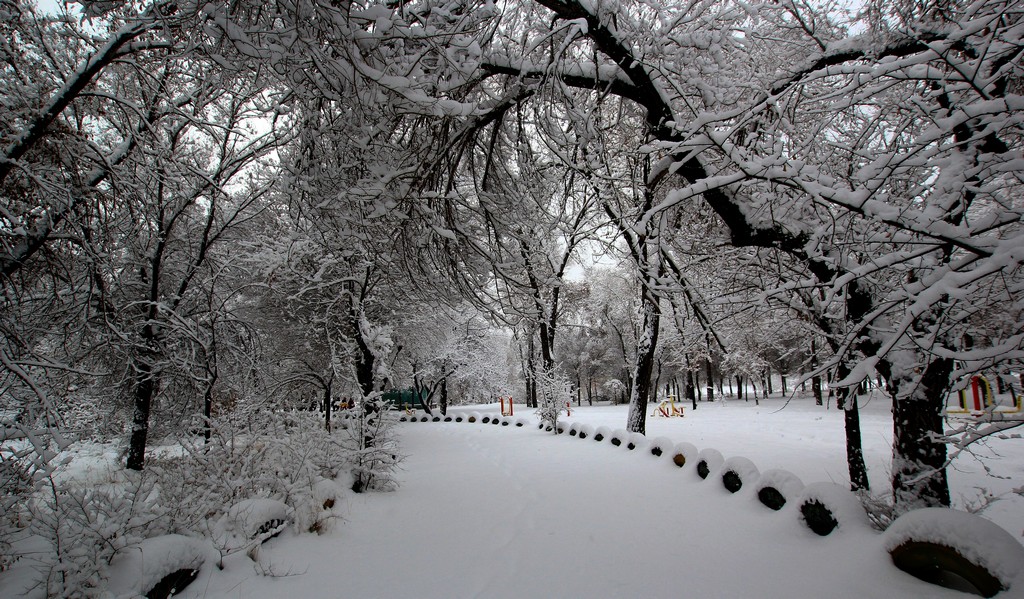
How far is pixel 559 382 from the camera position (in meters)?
12.0

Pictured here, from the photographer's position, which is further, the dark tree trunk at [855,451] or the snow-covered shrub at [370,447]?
the snow-covered shrub at [370,447]

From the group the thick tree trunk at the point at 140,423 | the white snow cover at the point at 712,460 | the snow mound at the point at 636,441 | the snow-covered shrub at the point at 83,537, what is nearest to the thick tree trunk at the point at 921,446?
the white snow cover at the point at 712,460

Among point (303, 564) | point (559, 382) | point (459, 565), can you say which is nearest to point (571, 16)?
point (459, 565)

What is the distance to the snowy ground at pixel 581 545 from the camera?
305cm

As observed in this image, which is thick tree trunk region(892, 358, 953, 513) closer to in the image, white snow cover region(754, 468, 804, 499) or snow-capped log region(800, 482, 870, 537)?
snow-capped log region(800, 482, 870, 537)

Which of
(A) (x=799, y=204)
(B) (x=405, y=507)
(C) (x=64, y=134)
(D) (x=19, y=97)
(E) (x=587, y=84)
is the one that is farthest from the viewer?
(B) (x=405, y=507)

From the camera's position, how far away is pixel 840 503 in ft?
11.9

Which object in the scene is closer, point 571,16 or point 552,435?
point 571,16

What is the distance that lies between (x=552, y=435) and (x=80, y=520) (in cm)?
994

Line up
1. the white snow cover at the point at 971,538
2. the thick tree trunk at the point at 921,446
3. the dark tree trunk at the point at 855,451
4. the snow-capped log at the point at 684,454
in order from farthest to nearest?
the snow-capped log at the point at 684,454 < the dark tree trunk at the point at 855,451 < the thick tree trunk at the point at 921,446 < the white snow cover at the point at 971,538

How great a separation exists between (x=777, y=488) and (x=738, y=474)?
0.70m

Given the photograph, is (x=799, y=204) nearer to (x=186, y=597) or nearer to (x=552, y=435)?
(x=186, y=597)

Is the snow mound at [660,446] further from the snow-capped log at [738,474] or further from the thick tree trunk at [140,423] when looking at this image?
the thick tree trunk at [140,423]

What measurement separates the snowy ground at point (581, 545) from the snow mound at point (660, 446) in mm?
368
